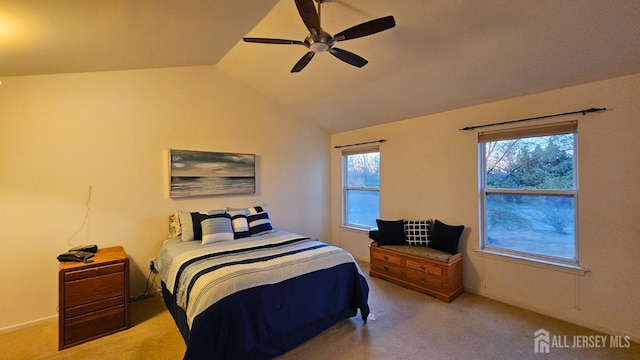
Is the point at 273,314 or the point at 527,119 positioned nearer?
the point at 273,314

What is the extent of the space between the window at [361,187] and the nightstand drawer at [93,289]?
140 inches

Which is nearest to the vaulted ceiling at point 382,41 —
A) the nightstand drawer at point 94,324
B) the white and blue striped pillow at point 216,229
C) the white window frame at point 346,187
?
the white window frame at point 346,187

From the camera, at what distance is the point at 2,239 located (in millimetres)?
2490

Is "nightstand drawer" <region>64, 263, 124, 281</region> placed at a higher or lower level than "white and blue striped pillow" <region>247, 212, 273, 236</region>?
lower

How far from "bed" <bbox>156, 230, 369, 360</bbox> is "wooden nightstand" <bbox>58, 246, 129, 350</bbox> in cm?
40

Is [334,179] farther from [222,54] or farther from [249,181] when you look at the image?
[222,54]

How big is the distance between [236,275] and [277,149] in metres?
2.76

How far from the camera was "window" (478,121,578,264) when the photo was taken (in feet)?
8.96

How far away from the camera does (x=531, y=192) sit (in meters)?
2.94

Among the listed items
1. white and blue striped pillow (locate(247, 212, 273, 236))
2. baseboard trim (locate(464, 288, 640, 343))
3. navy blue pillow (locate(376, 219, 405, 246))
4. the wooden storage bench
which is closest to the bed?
white and blue striped pillow (locate(247, 212, 273, 236))

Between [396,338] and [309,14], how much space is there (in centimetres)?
273

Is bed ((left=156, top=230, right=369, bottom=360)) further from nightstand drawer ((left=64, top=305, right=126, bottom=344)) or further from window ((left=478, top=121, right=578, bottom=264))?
window ((left=478, top=121, right=578, bottom=264))

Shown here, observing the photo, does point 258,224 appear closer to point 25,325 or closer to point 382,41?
point 25,325

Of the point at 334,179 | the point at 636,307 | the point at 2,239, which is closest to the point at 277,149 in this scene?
the point at 334,179
